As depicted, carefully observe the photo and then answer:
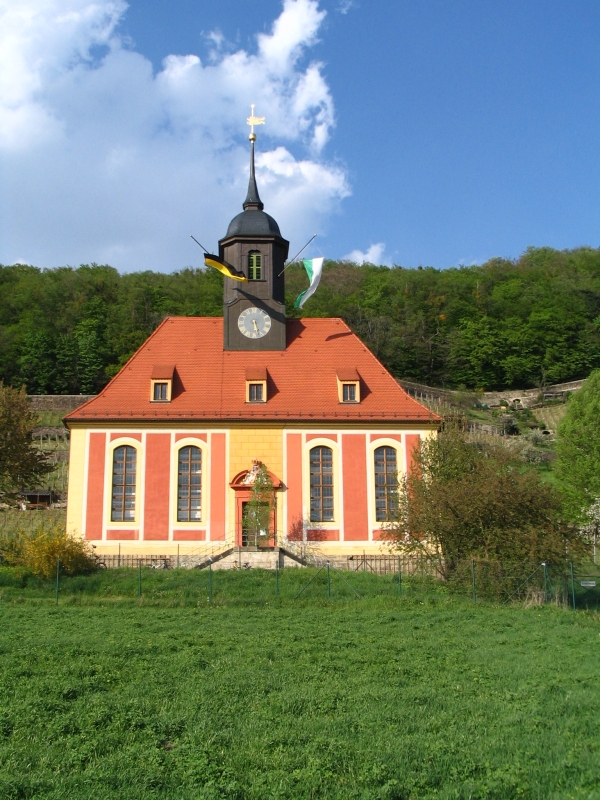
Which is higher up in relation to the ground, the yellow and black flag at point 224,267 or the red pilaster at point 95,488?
the yellow and black flag at point 224,267

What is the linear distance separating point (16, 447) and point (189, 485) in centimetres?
659

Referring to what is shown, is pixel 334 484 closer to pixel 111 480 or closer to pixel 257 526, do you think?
pixel 257 526

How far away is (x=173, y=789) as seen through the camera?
7.92m

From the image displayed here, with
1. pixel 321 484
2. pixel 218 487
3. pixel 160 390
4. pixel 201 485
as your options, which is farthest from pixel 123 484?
pixel 321 484

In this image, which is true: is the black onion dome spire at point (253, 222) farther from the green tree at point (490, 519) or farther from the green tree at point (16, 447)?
the green tree at point (490, 519)

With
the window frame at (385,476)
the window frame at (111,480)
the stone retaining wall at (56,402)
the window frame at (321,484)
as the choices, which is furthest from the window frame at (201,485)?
the stone retaining wall at (56,402)

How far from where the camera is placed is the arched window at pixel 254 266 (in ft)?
114

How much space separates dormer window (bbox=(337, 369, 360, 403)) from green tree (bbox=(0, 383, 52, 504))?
12.0 m

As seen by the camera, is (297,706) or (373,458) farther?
(373,458)

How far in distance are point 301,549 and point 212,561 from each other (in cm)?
369

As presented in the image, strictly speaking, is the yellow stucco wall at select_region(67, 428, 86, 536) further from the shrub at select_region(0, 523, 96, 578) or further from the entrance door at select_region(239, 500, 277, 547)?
the entrance door at select_region(239, 500, 277, 547)

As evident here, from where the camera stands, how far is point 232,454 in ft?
100

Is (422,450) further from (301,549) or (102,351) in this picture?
(102,351)

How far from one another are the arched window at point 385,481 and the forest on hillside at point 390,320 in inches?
2146
